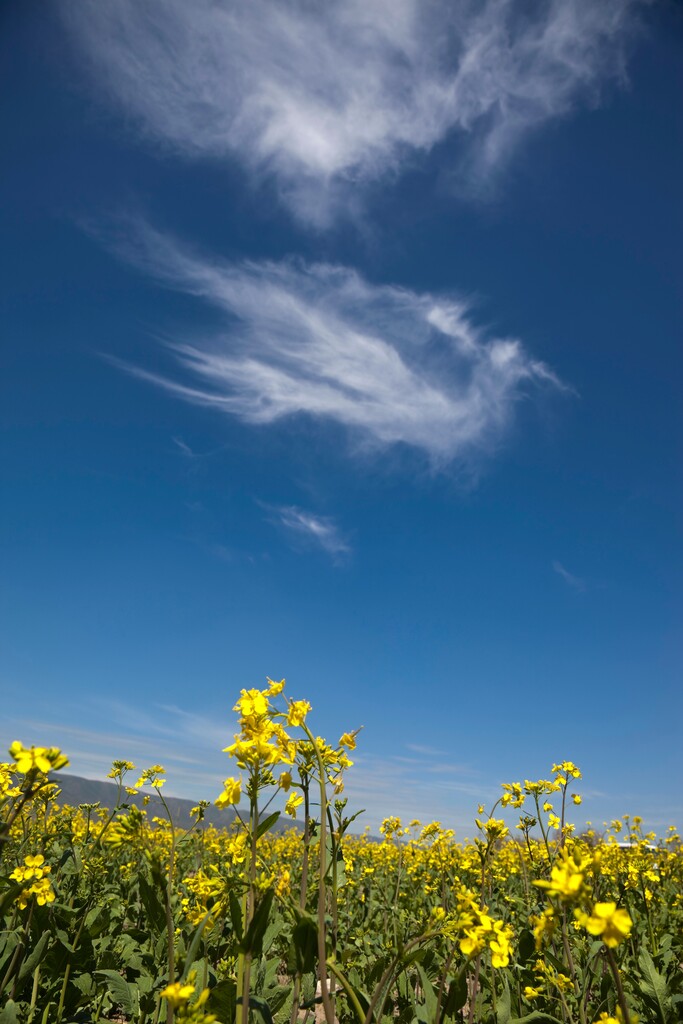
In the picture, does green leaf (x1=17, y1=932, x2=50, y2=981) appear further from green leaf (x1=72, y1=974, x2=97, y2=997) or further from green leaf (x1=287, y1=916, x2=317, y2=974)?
green leaf (x1=287, y1=916, x2=317, y2=974)

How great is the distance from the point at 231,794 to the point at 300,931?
0.64 meters

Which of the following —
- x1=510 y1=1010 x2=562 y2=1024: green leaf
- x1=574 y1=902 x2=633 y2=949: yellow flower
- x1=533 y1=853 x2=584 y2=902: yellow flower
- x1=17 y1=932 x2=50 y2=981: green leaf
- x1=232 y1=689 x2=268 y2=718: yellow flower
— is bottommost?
x1=17 y1=932 x2=50 y2=981: green leaf

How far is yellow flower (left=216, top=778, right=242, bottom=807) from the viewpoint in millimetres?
2240

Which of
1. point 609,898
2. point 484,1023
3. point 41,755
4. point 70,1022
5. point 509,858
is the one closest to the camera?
point 41,755

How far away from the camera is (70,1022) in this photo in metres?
3.41

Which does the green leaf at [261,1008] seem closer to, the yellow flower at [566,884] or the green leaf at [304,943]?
the green leaf at [304,943]

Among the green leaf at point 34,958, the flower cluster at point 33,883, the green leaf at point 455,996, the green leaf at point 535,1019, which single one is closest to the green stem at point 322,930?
the green leaf at point 455,996

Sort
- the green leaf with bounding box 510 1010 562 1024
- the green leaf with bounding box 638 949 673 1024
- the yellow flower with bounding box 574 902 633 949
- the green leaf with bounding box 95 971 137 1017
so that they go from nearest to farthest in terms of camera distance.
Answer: the yellow flower with bounding box 574 902 633 949, the green leaf with bounding box 510 1010 562 1024, the green leaf with bounding box 95 971 137 1017, the green leaf with bounding box 638 949 673 1024

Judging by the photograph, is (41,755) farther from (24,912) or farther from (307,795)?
(24,912)

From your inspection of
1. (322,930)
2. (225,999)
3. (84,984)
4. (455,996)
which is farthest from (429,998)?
(322,930)

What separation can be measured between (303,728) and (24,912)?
10.1 feet

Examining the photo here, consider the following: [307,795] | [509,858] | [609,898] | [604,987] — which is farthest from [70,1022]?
[509,858]

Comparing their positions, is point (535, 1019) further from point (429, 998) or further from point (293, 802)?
point (293, 802)

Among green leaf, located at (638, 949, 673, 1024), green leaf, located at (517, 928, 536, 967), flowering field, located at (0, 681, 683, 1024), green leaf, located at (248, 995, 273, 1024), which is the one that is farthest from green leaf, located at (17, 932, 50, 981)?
green leaf, located at (638, 949, 673, 1024)
